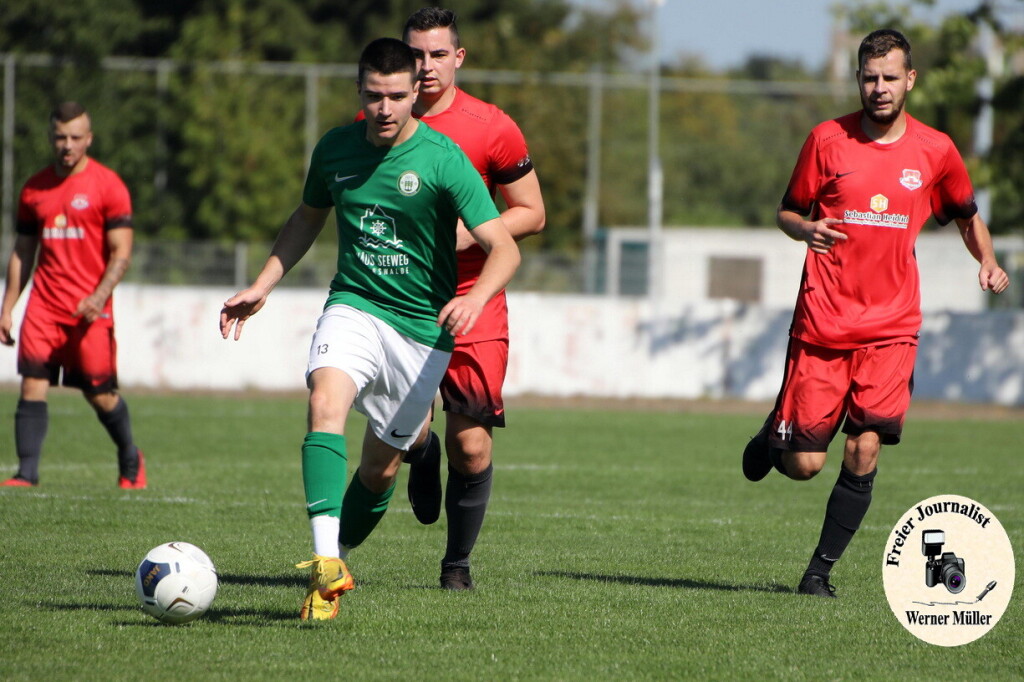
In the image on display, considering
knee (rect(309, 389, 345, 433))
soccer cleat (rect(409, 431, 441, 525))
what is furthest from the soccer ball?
soccer cleat (rect(409, 431, 441, 525))

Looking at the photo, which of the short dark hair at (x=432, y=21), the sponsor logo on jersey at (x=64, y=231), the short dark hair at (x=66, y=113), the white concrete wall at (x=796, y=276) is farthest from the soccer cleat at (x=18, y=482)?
the white concrete wall at (x=796, y=276)

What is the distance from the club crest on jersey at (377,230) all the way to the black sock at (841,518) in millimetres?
2267

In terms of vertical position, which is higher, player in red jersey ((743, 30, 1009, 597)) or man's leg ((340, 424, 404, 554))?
player in red jersey ((743, 30, 1009, 597))

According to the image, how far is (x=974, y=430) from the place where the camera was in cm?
1622

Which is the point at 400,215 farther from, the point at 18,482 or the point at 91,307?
the point at 18,482

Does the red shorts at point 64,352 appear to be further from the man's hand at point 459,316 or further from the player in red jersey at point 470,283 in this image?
the man's hand at point 459,316

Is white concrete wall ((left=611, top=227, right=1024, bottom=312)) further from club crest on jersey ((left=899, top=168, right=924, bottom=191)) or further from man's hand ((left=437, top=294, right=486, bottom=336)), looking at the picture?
man's hand ((left=437, top=294, right=486, bottom=336))

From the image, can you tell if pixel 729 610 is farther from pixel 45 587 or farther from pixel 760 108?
pixel 760 108

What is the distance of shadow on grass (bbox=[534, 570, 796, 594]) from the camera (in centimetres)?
610

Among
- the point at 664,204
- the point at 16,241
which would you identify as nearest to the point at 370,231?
the point at 16,241

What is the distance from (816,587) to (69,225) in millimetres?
5648

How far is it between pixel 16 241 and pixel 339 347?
16.2ft

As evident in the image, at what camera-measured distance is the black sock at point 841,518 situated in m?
6.07
